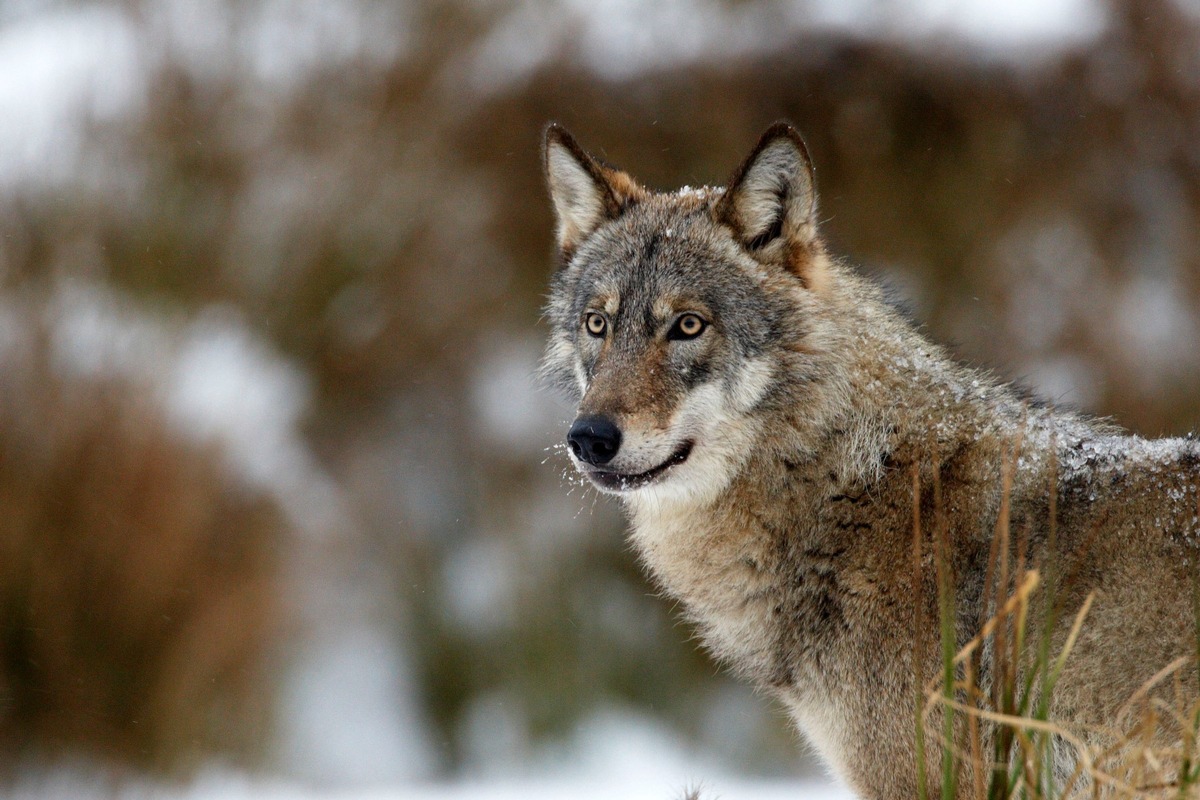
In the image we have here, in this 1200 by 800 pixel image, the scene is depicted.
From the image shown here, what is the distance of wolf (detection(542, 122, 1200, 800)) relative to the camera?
9.80 ft

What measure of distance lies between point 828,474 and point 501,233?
7.50 m

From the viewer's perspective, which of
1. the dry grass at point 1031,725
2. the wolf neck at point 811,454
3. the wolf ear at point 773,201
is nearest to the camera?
the dry grass at point 1031,725

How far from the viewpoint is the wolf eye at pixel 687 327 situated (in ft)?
12.0

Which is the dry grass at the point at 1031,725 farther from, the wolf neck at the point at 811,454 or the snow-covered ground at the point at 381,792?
the snow-covered ground at the point at 381,792

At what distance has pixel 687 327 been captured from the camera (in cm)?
366

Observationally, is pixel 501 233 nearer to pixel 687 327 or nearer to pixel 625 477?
pixel 687 327

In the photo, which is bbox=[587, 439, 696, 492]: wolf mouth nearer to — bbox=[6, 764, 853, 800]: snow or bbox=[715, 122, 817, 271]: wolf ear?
bbox=[715, 122, 817, 271]: wolf ear

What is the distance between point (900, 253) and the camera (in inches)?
413

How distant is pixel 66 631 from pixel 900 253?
7.70 m

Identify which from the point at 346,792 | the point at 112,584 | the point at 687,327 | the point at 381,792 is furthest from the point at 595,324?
the point at 346,792

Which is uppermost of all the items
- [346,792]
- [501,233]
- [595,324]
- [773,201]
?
[501,233]

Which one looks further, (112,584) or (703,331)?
(112,584)

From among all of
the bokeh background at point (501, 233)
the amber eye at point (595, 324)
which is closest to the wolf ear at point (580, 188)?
the amber eye at point (595, 324)

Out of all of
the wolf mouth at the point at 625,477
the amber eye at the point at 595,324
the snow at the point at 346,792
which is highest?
the amber eye at the point at 595,324
